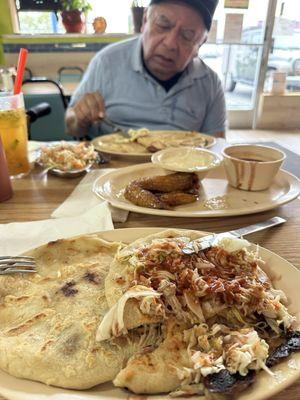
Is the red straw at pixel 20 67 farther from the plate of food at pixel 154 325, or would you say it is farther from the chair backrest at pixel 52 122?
the chair backrest at pixel 52 122

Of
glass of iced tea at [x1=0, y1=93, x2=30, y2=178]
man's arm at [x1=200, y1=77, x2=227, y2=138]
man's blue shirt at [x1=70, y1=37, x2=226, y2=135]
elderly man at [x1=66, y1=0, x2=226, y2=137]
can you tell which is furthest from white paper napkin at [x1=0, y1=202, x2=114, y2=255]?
man's arm at [x1=200, y1=77, x2=227, y2=138]

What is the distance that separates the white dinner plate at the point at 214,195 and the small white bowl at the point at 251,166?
3 centimetres

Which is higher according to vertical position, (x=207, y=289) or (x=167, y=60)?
(x=167, y=60)

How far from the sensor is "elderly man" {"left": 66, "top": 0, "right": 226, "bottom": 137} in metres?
2.14

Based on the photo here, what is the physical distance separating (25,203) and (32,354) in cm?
71

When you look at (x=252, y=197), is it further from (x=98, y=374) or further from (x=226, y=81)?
(x=226, y=81)

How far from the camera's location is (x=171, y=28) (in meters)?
2.14

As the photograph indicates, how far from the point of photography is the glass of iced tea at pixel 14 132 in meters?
1.26

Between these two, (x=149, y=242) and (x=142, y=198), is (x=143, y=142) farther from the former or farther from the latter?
(x=149, y=242)

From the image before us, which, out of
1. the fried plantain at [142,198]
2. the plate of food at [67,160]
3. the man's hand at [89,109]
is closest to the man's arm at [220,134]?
the man's hand at [89,109]

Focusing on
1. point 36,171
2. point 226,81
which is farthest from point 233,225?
point 226,81

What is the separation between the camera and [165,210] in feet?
3.46

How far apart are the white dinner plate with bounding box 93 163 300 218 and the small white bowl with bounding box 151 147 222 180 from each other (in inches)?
2.3

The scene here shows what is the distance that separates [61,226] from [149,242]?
333 millimetres
